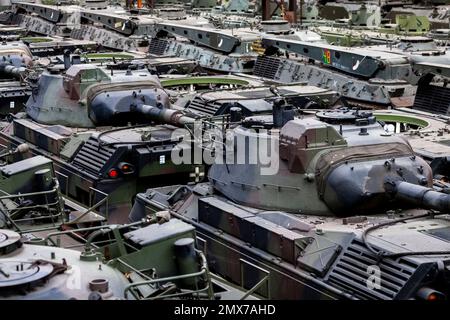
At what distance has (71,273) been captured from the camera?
41.8ft

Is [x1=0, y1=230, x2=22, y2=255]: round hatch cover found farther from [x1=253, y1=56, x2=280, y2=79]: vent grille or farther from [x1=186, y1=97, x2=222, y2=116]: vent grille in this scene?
[x1=253, y1=56, x2=280, y2=79]: vent grille

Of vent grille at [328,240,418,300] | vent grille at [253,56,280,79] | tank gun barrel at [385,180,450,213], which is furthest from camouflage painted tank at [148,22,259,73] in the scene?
vent grille at [328,240,418,300]

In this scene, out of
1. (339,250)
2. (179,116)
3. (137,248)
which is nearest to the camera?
(137,248)

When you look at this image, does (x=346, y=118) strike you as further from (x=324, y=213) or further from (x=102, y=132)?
(x=102, y=132)

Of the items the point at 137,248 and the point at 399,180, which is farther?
the point at 399,180

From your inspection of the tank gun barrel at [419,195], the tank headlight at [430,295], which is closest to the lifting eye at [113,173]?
the tank gun barrel at [419,195]

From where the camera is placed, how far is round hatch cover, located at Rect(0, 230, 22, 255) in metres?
13.2

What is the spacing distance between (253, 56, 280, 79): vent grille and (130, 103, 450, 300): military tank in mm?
17092

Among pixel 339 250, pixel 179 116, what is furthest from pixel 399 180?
pixel 179 116

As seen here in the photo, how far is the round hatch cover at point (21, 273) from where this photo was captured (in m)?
12.0

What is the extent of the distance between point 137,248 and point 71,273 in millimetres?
2287

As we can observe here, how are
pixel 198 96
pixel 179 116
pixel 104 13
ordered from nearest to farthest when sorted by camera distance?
pixel 179 116 < pixel 198 96 < pixel 104 13

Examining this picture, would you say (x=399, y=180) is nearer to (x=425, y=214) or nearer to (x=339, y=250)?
(x=425, y=214)

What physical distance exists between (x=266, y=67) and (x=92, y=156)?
14.5 meters
